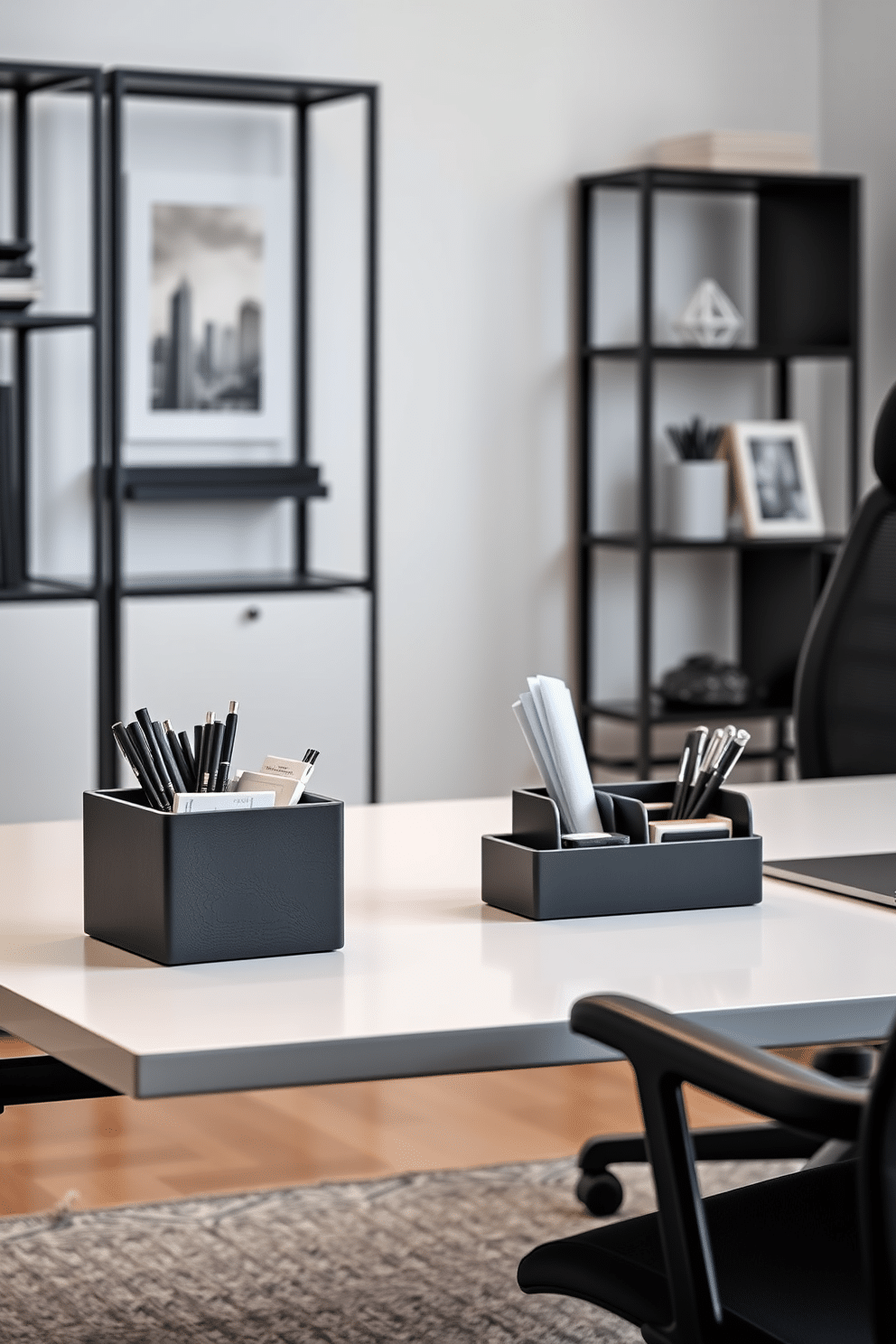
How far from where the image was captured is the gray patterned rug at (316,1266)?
2.43 metres

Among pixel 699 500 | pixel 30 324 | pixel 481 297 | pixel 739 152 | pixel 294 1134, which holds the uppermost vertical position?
pixel 739 152

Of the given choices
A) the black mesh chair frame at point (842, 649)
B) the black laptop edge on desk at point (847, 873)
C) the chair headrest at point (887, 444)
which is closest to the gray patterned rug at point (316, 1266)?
the black mesh chair frame at point (842, 649)

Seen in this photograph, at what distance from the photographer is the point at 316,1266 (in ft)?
8.63

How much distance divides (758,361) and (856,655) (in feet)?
7.28

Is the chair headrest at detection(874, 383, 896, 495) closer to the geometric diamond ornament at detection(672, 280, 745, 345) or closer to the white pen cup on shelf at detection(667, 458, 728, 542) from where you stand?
the white pen cup on shelf at detection(667, 458, 728, 542)

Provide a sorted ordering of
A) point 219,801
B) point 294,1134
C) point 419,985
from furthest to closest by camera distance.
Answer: point 294,1134
point 219,801
point 419,985

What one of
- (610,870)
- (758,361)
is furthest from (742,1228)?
(758,361)

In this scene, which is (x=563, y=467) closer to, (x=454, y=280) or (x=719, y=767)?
(x=454, y=280)

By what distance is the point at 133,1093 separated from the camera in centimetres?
119

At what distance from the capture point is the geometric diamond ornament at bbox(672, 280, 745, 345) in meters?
4.54

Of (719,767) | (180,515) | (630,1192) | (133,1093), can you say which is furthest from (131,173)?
(133,1093)

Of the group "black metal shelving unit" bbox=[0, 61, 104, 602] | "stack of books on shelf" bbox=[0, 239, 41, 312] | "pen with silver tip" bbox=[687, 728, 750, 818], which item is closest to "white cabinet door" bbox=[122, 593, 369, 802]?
"black metal shelving unit" bbox=[0, 61, 104, 602]

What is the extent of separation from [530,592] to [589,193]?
92 cm

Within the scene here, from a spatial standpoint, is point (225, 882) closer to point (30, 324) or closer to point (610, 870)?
point (610, 870)
